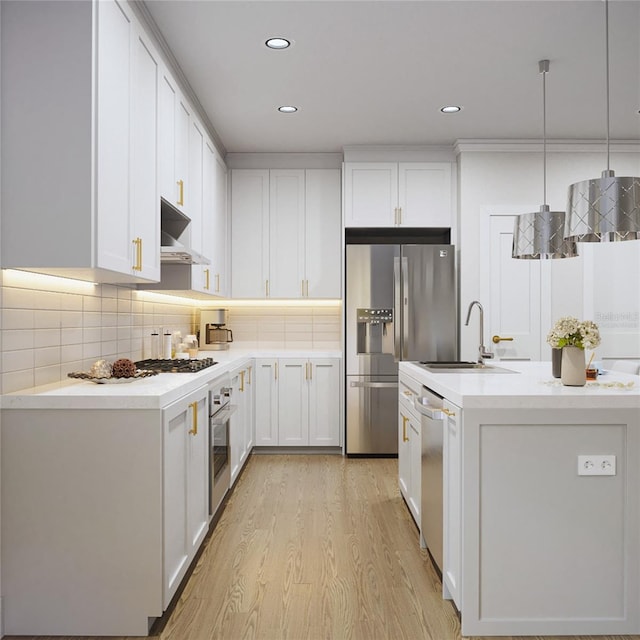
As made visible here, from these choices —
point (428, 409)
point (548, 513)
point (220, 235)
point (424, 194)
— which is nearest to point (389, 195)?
point (424, 194)

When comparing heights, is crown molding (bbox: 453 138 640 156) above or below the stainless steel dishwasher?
A: above

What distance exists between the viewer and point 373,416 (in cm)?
488

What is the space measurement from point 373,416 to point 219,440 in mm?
1897

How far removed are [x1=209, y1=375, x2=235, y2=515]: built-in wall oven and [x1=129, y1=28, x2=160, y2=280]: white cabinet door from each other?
77 cm

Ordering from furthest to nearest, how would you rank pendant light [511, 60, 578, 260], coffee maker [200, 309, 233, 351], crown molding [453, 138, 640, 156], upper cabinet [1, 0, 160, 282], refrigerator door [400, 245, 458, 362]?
coffee maker [200, 309, 233, 351], refrigerator door [400, 245, 458, 362], crown molding [453, 138, 640, 156], pendant light [511, 60, 578, 260], upper cabinet [1, 0, 160, 282]

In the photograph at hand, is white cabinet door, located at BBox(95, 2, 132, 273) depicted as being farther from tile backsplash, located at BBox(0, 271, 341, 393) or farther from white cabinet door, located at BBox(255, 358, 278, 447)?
white cabinet door, located at BBox(255, 358, 278, 447)

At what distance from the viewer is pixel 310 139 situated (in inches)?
187

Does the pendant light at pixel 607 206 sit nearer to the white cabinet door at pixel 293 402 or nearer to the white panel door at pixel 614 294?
the white panel door at pixel 614 294

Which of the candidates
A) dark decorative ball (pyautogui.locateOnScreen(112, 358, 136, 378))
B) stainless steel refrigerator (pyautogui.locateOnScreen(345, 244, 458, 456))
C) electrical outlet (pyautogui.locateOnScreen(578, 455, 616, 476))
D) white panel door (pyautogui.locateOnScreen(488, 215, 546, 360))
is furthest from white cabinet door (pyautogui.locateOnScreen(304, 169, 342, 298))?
electrical outlet (pyautogui.locateOnScreen(578, 455, 616, 476))

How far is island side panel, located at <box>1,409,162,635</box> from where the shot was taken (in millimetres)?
2088

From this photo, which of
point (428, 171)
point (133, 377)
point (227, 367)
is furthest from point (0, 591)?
point (428, 171)

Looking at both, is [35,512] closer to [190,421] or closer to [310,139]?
[190,421]

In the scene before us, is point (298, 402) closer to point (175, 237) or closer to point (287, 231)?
point (287, 231)

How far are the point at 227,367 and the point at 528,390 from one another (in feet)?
6.35
